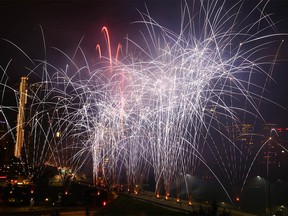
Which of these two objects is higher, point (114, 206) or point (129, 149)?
point (129, 149)

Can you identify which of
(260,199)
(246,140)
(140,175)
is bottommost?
(260,199)

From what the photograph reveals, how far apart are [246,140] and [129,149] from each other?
36.1m

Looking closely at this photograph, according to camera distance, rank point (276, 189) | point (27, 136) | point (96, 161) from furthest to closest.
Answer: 1. point (27, 136)
2. point (276, 189)
3. point (96, 161)

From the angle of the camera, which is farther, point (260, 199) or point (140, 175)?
point (260, 199)

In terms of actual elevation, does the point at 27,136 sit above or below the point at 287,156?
above

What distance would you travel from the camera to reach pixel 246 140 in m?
62.9

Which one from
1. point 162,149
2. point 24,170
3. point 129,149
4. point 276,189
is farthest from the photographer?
point 24,170

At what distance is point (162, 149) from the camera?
81.4ft

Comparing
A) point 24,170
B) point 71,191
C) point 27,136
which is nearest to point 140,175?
point 71,191

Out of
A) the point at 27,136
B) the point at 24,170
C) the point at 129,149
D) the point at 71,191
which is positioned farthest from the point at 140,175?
the point at 27,136

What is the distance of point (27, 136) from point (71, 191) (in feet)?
161

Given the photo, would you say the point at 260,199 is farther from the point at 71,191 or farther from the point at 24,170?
the point at 24,170

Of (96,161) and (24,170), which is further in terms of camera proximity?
(24,170)

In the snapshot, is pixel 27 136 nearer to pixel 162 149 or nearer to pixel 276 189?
pixel 276 189
